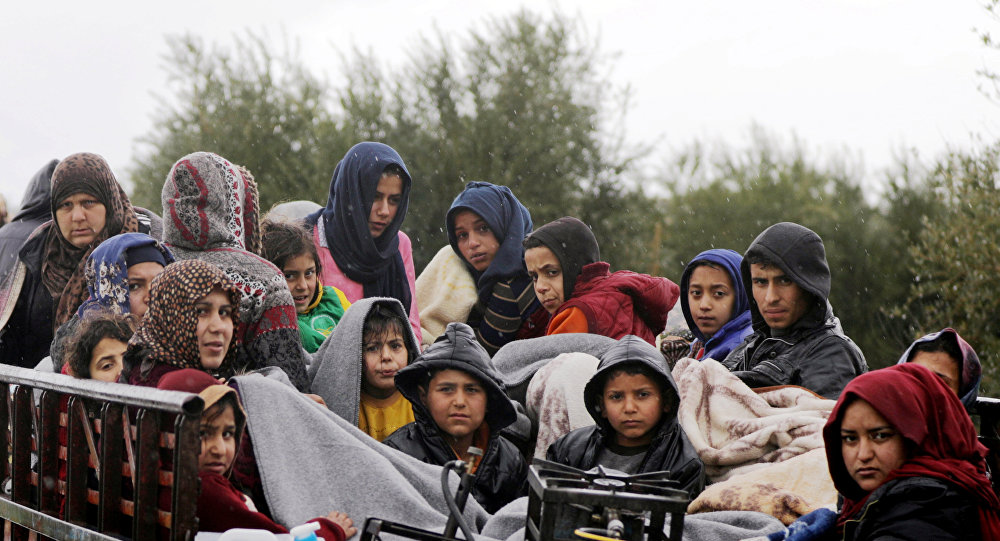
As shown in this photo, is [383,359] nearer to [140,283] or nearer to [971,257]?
[140,283]

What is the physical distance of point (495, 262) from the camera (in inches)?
249

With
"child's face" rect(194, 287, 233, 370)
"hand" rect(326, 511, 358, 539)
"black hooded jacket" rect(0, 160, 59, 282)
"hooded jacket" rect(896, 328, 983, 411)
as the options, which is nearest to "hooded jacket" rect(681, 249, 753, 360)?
"hooded jacket" rect(896, 328, 983, 411)

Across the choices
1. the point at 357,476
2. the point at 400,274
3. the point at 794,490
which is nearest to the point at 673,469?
the point at 794,490

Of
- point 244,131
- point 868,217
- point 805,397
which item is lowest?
point 805,397

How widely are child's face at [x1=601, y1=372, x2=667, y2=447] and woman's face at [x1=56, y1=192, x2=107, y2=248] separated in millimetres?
2883

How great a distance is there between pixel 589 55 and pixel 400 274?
11352 mm

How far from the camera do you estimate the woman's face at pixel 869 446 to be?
3264 mm

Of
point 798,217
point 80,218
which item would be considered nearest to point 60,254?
point 80,218

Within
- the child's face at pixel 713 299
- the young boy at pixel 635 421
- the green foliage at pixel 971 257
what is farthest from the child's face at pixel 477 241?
the green foliage at pixel 971 257

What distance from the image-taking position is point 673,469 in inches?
157

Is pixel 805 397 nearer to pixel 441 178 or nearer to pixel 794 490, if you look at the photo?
pixel 794 490

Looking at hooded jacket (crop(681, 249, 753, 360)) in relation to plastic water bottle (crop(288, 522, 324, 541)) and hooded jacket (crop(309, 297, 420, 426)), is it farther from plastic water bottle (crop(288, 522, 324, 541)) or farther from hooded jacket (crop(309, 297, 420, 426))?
plastic water bottle (crop(288, 522, 324, 541))

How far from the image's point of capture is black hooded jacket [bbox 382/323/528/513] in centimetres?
430

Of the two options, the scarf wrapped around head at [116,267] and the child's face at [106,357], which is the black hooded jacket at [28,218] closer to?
the scarf wrapped around head at [116,267]
